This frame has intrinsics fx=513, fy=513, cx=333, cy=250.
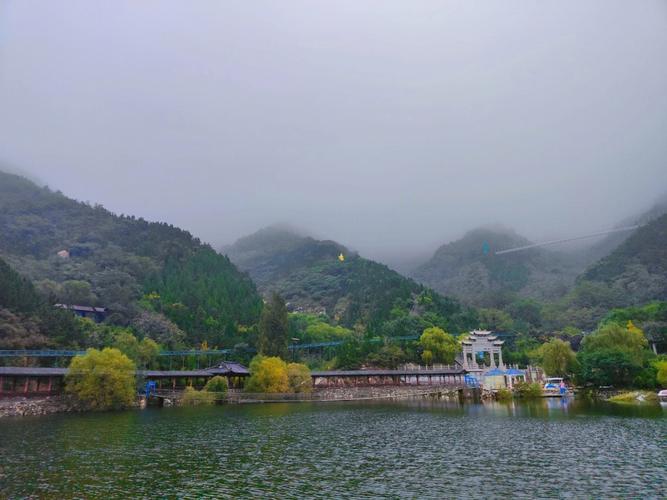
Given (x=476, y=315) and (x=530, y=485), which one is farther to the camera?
(x=476, y=315)

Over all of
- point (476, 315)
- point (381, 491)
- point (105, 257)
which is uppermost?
point (105, 257)

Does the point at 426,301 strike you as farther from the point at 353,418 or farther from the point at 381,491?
the point at 381,491

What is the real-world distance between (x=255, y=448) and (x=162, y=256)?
121m

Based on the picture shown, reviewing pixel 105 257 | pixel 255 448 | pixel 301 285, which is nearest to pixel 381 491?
pixel 255 448

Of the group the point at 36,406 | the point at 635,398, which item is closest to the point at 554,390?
the point at 635,398

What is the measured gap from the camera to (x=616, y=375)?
191 feet

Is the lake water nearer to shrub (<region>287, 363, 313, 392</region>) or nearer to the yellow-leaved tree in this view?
the yellow-leaved tree

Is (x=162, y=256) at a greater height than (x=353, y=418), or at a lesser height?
greater

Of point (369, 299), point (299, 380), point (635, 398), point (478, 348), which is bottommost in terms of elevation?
point (635, 398)

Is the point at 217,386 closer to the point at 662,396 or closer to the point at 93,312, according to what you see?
the point at 93,312

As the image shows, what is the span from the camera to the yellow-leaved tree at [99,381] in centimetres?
5372

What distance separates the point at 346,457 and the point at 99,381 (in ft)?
124

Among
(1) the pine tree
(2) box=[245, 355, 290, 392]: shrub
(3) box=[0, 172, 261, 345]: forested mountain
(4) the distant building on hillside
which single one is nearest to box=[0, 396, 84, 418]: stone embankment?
(2) box=[245, 355, 290, 392]: shrub

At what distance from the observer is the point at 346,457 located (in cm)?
2602
